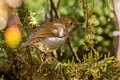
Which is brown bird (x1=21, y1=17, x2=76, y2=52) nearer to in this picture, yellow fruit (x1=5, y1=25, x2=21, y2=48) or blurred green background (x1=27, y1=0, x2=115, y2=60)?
yellow fruit (x1=5, y1=25, x2=21, y2=48)

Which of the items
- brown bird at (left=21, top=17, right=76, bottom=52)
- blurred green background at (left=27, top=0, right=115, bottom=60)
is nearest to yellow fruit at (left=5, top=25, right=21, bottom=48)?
brown bird at (left=21, top=17, right=76, bottom=52)

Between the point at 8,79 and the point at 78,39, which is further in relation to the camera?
the point at 78,39

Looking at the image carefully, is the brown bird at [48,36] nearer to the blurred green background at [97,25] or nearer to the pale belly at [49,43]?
the pale belly at [49,43]

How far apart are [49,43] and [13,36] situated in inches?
12.6

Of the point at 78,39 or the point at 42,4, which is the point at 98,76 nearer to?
the point at 78,39

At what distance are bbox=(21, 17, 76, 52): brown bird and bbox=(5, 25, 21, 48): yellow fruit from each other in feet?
0.47

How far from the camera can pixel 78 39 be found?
17.6ft

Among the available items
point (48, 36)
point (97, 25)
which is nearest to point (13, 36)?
point (48, 36)

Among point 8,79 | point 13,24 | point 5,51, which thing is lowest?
point 8,79

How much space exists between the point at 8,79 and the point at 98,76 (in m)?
0.92

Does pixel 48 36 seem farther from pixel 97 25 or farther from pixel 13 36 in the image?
pixel 97 25

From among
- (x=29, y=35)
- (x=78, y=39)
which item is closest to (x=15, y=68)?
(x=29, y=35)

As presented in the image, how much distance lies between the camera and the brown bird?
3.29 m

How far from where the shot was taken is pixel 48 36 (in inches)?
131
